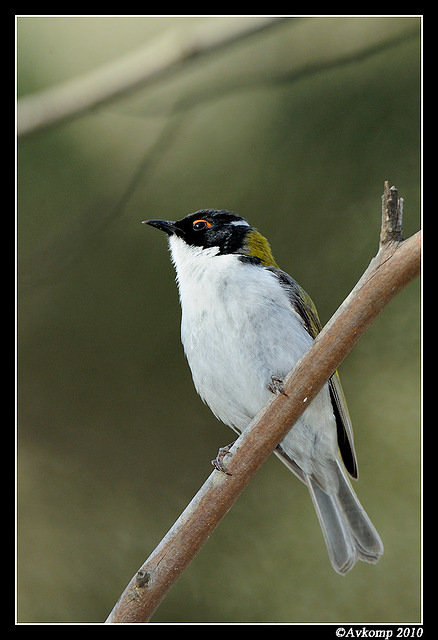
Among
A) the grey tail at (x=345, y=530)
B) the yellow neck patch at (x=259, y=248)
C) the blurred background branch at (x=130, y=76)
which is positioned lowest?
the grey tail at (x=345, y=530)

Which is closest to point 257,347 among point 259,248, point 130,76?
point 259,248

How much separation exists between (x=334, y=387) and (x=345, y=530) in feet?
2.46

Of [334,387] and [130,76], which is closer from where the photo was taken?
[130,76]

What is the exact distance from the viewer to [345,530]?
10.2 ft

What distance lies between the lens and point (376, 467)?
3.58 m

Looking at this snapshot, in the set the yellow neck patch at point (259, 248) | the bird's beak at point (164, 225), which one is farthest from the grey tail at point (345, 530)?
the bird's beak at point (164, 225)

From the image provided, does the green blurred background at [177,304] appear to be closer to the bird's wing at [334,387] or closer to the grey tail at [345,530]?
the grey tail at [345,530]

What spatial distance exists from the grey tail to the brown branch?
43.6 inches

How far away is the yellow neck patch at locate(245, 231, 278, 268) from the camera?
3102 millimetres

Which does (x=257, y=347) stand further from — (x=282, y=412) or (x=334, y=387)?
(x=282, y=412)

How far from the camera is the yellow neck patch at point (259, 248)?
3102 millimetres

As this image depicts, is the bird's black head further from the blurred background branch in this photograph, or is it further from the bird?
the blurred background branch

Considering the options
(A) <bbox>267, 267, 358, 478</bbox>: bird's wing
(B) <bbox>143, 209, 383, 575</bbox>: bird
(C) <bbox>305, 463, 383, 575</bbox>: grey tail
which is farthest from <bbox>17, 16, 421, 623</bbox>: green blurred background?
(A) <bbox>267, 267, 358, 478</bbox>: bird's wing
